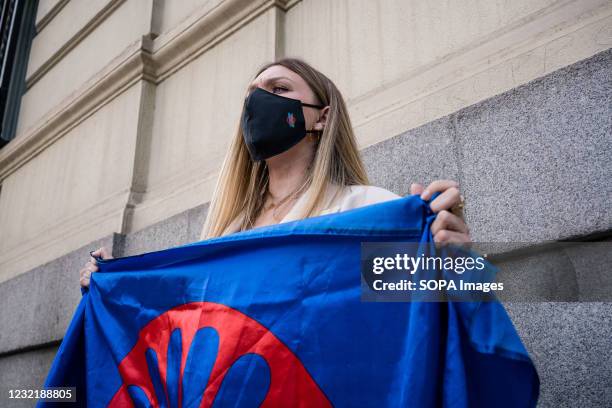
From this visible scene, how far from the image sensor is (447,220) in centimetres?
146

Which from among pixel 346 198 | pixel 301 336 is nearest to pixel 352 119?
pixel 346 198

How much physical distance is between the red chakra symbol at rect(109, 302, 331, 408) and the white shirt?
478mm

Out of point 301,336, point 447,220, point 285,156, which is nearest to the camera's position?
point 447,220

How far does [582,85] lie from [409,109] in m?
1.00

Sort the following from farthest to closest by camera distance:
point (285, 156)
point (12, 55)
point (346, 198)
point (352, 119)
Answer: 1. point (12, 55)
2. point (352, 119)
3. point (285, 156)
4. point (346, 198)

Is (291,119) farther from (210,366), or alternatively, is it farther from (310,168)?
(210,366)

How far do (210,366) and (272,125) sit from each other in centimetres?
109

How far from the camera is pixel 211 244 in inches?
78.0

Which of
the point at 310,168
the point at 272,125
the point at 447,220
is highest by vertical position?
the point at 272,125

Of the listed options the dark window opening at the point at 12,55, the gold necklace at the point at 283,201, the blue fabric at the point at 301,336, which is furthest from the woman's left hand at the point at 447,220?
the dark window opening at the point at 12,55

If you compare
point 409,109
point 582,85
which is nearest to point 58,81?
point 409,109

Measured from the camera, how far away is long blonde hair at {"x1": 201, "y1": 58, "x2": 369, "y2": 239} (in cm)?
219

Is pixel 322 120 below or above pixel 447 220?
above

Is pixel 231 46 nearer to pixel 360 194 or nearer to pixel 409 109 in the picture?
pixel 409 109
